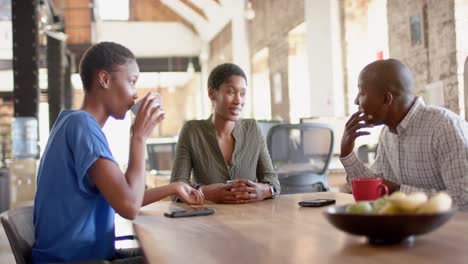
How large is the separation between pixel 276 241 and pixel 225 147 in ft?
4.51

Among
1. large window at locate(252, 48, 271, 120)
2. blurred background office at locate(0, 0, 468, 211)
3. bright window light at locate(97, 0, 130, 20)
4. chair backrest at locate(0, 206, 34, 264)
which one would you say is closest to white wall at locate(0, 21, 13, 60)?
blurred background office at locate(0, 0, 468, 211)

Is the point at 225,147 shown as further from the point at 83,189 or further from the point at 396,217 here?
the point at 396,217

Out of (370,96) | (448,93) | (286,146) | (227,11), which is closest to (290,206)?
(370,96)

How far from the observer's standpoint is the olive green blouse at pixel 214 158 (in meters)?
2.50

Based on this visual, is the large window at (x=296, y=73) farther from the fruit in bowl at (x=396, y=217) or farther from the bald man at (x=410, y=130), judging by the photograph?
the fruit in bowl at (x=396, y=217)

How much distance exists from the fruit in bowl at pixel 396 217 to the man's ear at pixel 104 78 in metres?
0.93

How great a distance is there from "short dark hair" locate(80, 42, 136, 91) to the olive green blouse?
0.82 meters

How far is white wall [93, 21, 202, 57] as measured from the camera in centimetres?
1576

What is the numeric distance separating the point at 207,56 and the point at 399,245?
50.9 ft

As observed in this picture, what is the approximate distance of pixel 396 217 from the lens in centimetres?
101

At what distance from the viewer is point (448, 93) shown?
5.20 metres

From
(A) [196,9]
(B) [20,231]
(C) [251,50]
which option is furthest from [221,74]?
(A) [196,9]

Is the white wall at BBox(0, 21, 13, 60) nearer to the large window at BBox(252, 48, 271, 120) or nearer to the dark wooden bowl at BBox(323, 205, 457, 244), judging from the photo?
the large window at BBox(252, 48, 271, 120)

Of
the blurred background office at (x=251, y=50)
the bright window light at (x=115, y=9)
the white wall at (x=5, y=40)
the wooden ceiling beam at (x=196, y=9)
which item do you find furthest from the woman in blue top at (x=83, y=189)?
the bright window light at (x=115, y=9)
